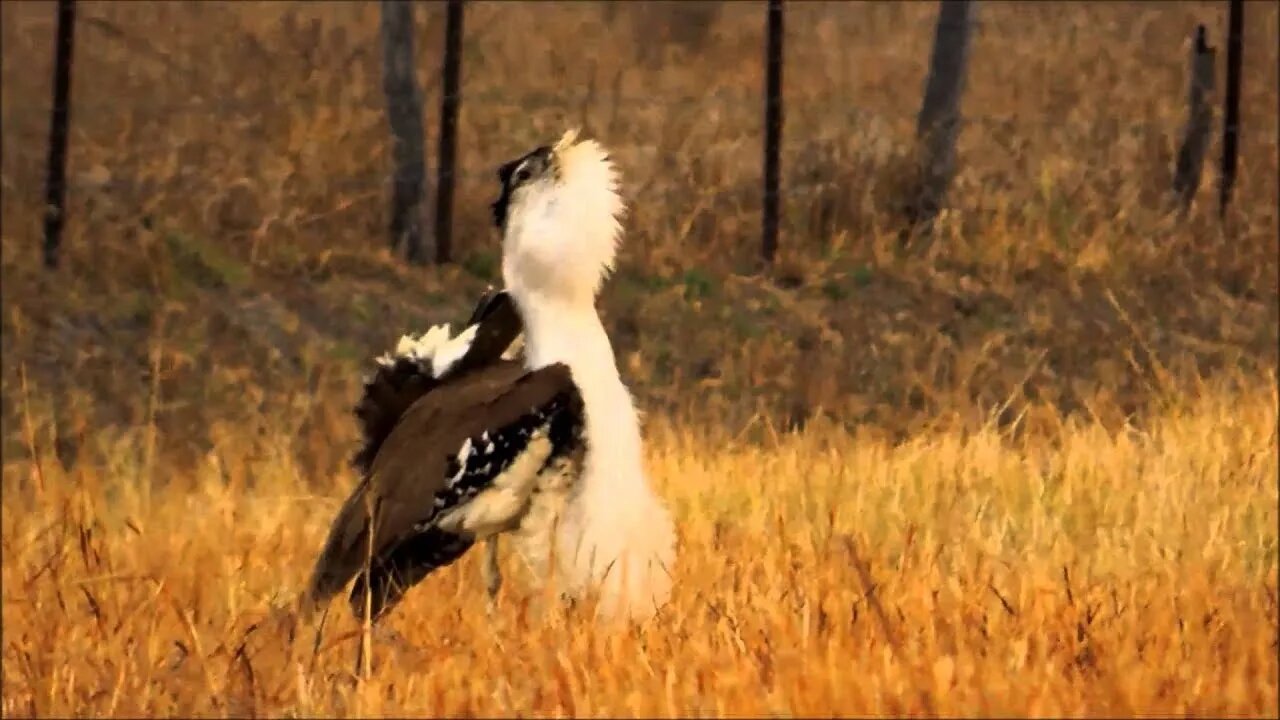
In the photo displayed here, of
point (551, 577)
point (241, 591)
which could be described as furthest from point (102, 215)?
point (551, 577)

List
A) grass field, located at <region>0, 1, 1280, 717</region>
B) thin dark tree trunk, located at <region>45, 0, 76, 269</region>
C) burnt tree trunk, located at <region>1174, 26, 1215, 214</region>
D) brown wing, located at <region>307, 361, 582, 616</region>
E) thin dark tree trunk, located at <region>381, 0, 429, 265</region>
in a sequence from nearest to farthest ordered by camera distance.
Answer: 1. grass field, located at <region>0, 1, 1280, 717</region>
2. brown wing, located at <region>307, 361, 582, 616</region>
3. thin dark tree trunk, located at <region>45, 0, 76, 269</region>
4. thin dark tree trunk, located at <region>381, 0, 429, 265</region>
5. burnt tree trunk, located at <region>1174, 26, 1215, 214</region>

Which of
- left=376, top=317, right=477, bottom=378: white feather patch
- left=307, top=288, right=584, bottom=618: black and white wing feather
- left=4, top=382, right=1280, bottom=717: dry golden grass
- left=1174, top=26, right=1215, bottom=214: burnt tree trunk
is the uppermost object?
left=1174, top=26, right=1215, bottom=214: burnt tree trunk

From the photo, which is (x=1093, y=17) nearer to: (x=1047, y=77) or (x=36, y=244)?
(x=1047, y=77)

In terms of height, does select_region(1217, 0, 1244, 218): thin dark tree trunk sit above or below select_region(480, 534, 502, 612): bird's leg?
above

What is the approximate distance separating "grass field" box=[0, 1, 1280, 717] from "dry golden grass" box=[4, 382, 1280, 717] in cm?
2

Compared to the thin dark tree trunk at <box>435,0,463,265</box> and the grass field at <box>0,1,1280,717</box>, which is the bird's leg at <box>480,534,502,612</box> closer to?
the grass field at <box>0,1,1280,717</box>

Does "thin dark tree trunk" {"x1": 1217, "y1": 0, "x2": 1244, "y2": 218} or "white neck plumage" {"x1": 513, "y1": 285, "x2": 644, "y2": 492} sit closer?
"white neck plumage" {"x1": 513, "y1": 285, "x2": 644, "y2": 492}

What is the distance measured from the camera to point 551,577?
15.1 ft

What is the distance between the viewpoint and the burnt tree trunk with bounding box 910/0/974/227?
40.8 feet

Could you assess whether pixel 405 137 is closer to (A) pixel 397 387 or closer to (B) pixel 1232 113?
(B) pixel 1232 113

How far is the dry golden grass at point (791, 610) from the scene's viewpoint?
3.99m

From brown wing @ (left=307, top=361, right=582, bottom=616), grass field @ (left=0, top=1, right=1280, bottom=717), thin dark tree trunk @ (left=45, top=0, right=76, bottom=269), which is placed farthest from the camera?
thin dark tree trunk @ (left=45, top=0, right=76, bottom=269)

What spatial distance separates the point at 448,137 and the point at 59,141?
2041 millimetres

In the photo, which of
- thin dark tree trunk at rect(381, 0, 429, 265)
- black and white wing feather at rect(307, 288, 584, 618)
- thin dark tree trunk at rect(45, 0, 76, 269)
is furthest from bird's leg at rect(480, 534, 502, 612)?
thin dark tree trunk at rect(381, 0, 429, 265)
